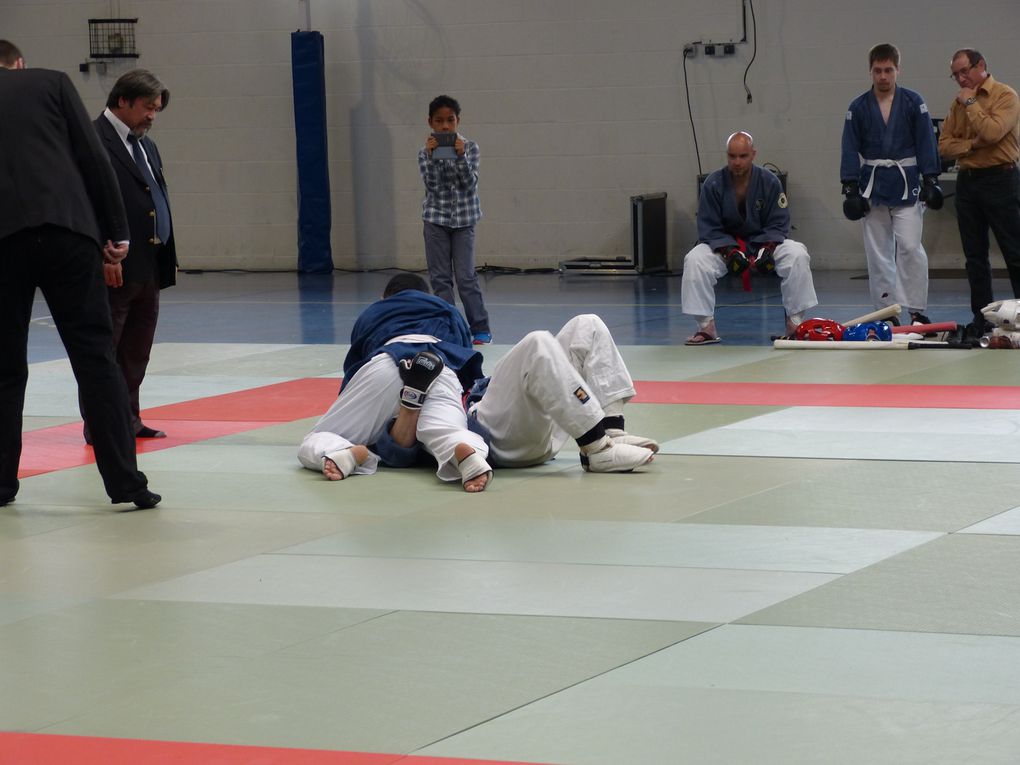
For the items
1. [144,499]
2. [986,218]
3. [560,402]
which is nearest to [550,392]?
[560,402]

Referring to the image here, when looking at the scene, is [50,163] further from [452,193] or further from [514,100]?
[514,100]

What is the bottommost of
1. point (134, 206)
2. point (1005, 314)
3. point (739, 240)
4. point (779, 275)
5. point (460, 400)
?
point (1005, 314)

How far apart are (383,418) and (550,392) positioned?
2.60 ft

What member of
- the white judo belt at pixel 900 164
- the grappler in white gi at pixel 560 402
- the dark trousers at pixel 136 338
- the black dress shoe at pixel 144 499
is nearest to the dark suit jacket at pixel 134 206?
the dark trousers at pixel 136 338

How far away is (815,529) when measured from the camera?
4992 millimetres

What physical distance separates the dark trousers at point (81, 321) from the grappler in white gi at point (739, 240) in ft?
17.6

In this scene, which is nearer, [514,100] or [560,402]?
[560,402]

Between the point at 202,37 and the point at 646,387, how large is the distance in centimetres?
1124

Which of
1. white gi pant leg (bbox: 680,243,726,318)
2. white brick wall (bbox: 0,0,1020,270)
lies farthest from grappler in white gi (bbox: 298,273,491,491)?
white brick wall (bbox: 0,0,1020,270)

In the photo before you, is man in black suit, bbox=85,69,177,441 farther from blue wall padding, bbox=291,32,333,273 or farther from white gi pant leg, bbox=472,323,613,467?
blue wall padding, bbox=291,32,333,273

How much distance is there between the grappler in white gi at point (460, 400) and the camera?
5.75m

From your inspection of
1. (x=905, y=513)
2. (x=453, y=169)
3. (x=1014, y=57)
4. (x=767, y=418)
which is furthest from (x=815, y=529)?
(x=1014, y=57)

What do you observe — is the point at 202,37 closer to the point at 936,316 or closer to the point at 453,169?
the point at 453,169

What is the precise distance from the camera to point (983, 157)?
1016cm
